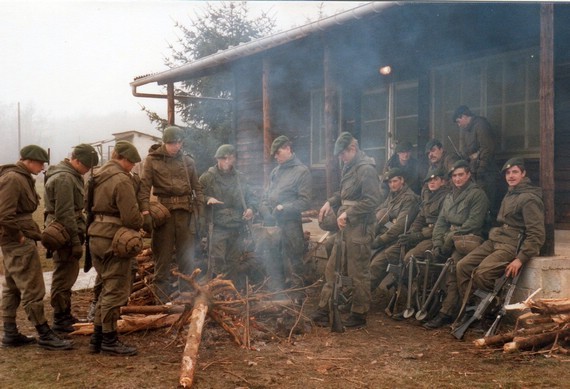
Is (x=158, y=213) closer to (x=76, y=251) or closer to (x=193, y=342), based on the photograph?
(x=76, y=251)

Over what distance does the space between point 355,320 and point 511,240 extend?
182 cm

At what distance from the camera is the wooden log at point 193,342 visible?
13.1 feet

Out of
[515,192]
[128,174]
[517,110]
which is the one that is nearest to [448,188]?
[515,192]

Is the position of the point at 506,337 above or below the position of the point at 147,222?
below

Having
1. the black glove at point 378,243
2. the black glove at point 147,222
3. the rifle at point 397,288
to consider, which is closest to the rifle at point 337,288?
the rifle at point 397,288

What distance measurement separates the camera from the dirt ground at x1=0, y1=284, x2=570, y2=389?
162 inches

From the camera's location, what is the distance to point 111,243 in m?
4.90

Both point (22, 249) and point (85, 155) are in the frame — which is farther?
point (85, 155)

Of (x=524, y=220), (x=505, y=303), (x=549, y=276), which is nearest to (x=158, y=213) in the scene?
(x=505, y=303)

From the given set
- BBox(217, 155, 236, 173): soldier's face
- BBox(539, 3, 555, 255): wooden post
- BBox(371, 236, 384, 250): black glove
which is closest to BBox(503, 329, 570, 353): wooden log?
BBox(539, 3, 555, 255): wooden post

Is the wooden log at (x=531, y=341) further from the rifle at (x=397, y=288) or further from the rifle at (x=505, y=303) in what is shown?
the rifle at (x=397, y=288)

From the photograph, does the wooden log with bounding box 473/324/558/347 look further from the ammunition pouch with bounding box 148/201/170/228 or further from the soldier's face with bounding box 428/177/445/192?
the ammunition pouch with bounding box 148/201/170/228

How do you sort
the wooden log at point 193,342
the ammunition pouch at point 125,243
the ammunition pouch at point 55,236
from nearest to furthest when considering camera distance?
the wooden log at point 193,342 < the ammunition pouch at point 125,243 < the ammunition pouch at point 55,236

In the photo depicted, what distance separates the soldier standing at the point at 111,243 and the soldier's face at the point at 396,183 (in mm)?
3497
